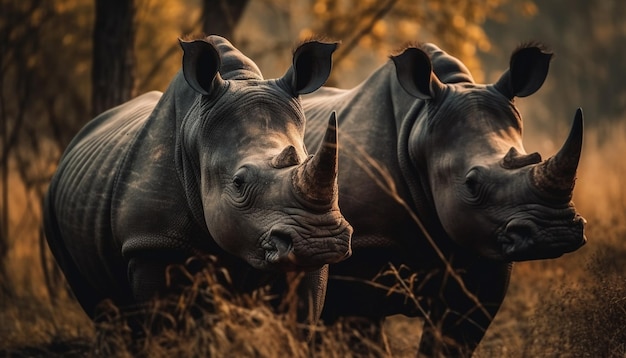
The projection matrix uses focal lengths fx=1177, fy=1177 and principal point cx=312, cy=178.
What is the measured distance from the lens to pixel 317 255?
4.53 metres

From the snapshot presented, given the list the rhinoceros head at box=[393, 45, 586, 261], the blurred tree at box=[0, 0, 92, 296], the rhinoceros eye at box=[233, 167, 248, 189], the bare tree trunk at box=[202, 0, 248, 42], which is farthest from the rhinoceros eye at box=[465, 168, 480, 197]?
the bare tree trunk at box=[202, 0, 248, 42]

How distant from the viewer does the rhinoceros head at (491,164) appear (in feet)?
16.9

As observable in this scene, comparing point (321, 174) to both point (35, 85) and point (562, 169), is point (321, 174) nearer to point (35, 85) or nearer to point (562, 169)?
point (562, 169)

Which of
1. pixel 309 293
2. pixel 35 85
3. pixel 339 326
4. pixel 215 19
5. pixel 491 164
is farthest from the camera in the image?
pixel 35 85

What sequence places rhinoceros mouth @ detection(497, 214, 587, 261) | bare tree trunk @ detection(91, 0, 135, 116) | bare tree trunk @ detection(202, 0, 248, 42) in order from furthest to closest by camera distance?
1. bare tree trunk @ detection(202, 0, 248, 42)
2. bare tree trunk @ detection(91, 0, 135, 116)
3. rhinoceros mouth @ detection(497, 214, 587, 261)

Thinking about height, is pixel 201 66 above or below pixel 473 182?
above

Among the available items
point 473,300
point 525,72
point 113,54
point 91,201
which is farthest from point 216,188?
point 113,54

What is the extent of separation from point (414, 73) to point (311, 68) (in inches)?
28.1

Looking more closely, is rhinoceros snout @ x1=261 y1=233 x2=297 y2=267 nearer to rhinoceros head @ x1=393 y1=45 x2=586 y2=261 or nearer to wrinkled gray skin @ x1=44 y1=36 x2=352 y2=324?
wrinkled gray skin @ x1=44 y1=36 x2=352 y2=324

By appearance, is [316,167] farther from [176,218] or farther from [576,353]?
[576,353]

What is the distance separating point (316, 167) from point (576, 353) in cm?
161

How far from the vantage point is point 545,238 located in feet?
16.9

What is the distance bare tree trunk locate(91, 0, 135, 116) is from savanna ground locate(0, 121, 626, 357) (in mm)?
1493

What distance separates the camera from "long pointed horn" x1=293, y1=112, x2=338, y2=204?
14.6 feet
